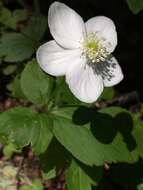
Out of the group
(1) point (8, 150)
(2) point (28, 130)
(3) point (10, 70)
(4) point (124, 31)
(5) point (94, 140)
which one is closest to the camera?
(2) point (28, 130)

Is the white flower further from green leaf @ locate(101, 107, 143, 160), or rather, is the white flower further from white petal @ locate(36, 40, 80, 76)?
green leaf @ locate(101, 107, 143, 160)

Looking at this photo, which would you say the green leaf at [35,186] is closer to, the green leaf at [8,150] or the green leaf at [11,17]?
the green leaf at [8,150]

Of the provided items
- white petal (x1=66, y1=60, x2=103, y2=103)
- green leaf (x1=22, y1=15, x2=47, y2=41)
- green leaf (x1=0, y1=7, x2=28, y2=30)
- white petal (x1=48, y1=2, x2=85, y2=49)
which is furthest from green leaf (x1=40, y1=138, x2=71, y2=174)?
green leaf (x1=0, y1=7, x2=28, y2=30)

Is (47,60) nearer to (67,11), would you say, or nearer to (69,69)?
(69,69)

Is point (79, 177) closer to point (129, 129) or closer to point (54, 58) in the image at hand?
point (129, 129)

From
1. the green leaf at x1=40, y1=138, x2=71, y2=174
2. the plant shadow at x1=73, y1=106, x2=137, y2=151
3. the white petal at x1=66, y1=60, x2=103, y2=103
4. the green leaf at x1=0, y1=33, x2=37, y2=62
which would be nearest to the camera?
the white petal at x1=66, y1=60, x2=103, y2=103

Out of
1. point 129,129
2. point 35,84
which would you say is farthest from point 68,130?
point 129,129
